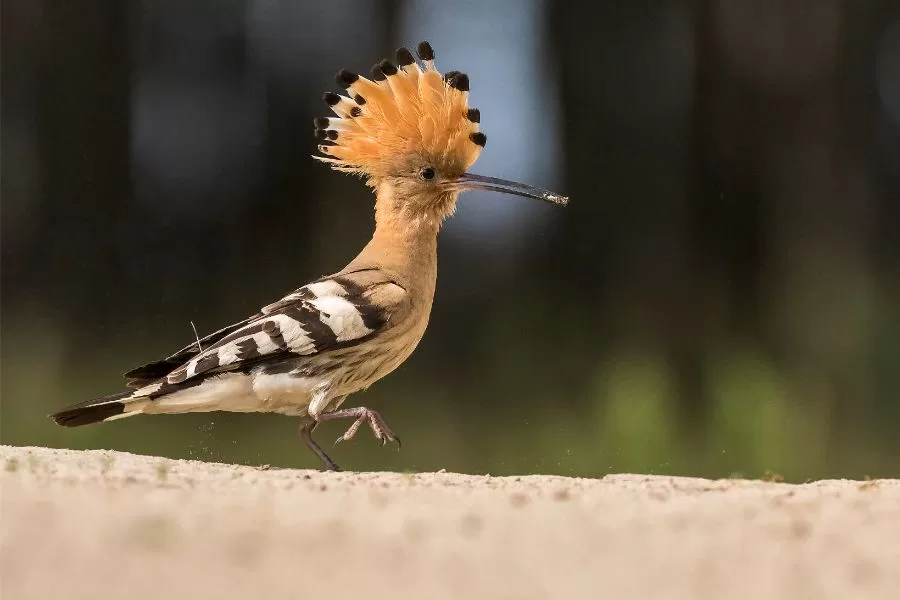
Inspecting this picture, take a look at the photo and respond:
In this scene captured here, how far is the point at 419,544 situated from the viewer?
1964 mm

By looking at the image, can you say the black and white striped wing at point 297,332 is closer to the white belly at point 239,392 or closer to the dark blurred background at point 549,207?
the white belly at point 239,392

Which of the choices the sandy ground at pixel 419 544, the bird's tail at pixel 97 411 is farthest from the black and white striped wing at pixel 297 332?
the sandy ground at pixel 419 544

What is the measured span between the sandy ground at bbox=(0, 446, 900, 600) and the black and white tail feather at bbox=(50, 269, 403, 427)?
87 cm

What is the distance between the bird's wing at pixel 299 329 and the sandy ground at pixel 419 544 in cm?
87

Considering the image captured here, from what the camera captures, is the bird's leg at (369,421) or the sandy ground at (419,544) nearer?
the sandy ground at (419,544)

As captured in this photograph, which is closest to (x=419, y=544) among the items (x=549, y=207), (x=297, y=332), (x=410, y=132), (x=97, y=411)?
(x=297, y=332)

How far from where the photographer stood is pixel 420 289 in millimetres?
3609

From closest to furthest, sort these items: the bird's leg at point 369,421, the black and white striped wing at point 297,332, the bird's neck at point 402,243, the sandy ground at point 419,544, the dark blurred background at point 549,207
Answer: the sandy ground at point 419,544, the bird's leg at point 369,421, the black and white striped wing at point 297,332, the bird's neck at point 402,243, the dark blurred background at point 549,207

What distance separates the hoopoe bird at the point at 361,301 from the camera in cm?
333

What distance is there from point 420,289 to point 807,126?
468 centimetres

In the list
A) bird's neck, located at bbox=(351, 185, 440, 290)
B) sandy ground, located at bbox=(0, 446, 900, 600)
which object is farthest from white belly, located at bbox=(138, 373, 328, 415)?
sandy ground, located at bbox=(0, 446, 900, 600)

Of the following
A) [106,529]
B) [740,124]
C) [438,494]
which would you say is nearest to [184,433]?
[438,494]

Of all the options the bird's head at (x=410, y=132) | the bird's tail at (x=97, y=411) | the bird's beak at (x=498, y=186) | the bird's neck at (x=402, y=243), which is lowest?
the bird's tail at (x=97, y=411)

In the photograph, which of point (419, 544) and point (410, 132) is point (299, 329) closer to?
point (410, 132)
